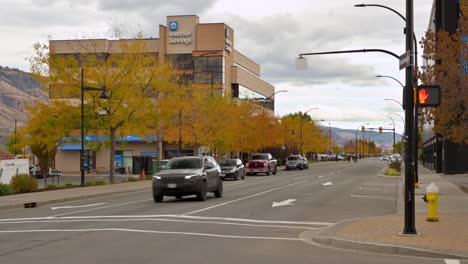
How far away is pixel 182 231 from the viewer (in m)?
14.1

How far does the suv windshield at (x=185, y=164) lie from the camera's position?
76.6 feet

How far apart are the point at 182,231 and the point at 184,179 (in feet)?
26.9

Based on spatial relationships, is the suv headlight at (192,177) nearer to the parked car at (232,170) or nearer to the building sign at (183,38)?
the parked car at (232,170)

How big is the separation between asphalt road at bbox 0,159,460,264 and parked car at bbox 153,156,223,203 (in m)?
0.52

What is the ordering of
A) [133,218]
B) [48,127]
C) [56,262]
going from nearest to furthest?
[56,262], [133,218], [48,127]

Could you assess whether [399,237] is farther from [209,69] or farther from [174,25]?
[174,25]

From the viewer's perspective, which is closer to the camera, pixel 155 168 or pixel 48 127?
pixel 48 127

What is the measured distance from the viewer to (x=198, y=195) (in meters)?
22.8

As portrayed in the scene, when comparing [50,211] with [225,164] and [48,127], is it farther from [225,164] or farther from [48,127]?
[225,164]

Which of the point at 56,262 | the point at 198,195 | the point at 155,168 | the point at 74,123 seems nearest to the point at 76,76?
the point at 74,123

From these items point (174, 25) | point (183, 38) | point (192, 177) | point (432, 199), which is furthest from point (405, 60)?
point (174, 25)

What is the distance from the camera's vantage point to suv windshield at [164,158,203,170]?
2335 centimetres

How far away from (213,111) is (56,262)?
4455 cm

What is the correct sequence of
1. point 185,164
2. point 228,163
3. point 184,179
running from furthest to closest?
point 228,163 < point 185,164 < point 184,179
